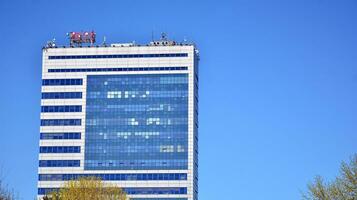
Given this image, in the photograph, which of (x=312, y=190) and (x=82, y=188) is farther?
(x=82, y=188)

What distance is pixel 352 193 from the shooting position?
108m

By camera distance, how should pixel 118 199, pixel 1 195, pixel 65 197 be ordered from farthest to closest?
pixel 118 199 → pixel 65 197 → pixel 1 195

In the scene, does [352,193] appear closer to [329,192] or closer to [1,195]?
[329,192]

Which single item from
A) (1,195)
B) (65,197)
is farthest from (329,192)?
(65,197)

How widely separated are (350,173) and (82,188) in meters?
56.5

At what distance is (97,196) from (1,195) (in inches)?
1836

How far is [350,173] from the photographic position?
357ft

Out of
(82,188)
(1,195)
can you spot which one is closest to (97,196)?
(82,188)

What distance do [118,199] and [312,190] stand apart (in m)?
52.1

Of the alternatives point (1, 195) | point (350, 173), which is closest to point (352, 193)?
point (350, 173)

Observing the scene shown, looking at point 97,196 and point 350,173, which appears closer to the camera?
point 350,173

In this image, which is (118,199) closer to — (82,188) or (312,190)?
(82,188)

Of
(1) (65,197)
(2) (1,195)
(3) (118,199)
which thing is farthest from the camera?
(3) (118,199)

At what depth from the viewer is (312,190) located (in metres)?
112
